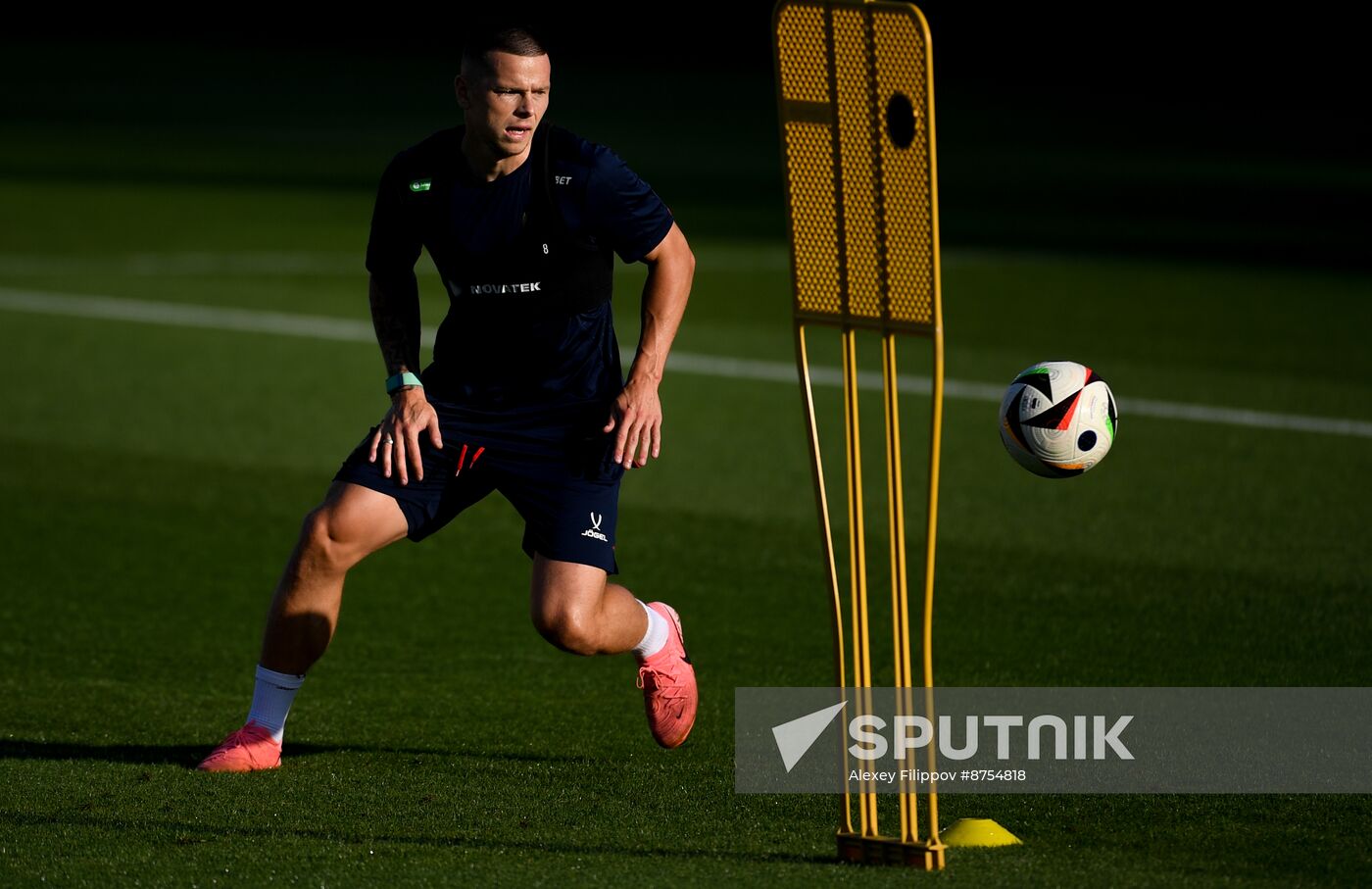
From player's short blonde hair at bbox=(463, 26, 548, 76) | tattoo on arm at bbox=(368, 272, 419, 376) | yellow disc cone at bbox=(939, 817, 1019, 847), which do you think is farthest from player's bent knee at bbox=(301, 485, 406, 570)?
yellow disc cone at bbox=(939, 817, 1019, 847)

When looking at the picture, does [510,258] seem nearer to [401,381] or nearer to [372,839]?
[401,381]

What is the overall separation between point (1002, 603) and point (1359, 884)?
341 cm

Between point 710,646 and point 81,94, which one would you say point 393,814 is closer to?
point 710,646

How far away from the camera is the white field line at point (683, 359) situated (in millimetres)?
12125

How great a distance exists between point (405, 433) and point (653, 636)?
113 cm

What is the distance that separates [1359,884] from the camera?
16.7 feet

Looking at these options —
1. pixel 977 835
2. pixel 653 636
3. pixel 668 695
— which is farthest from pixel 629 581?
pixel 977 835

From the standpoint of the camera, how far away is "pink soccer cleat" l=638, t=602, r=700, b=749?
643 centimetres

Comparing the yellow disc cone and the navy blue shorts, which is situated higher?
the navy blue shorts

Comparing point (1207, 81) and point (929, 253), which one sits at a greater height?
point (1207, 81)

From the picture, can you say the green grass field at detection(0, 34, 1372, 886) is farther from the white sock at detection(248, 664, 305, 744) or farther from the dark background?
the dark background

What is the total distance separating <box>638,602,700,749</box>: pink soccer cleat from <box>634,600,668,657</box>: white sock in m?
0.02

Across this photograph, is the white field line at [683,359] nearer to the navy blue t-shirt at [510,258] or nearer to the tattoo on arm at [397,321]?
the navy blue t-shirt at [510,258]

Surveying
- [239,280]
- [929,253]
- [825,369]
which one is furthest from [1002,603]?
[239,280]
